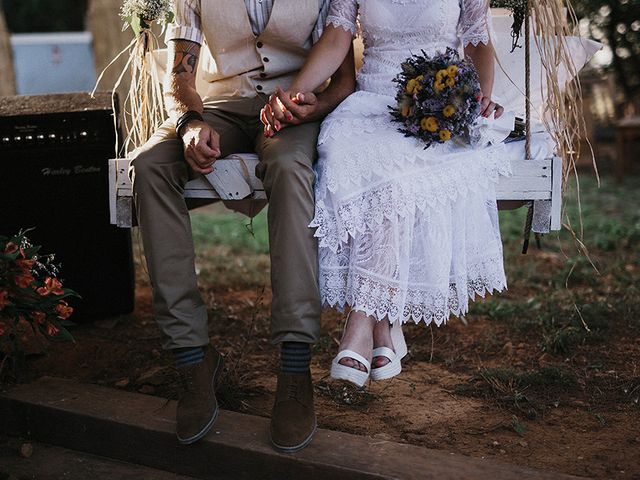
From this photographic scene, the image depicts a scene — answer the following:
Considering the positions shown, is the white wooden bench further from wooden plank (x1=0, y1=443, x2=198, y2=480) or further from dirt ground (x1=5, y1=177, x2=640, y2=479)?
wooden plank (x1=0, y1=443, x2=198, y2=480)

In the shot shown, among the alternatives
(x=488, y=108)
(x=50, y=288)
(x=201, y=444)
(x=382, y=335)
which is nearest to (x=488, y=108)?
(x=488, y=108)

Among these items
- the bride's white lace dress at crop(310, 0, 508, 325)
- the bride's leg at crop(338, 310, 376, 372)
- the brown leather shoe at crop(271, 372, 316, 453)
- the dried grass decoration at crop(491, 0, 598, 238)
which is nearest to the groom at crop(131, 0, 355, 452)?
the brown leather shoe at crop(271, 372, 316, 453)

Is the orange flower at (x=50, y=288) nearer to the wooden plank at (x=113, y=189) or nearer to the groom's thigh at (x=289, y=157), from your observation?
the wooden plank at (x=113, y=189)

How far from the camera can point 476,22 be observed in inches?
129

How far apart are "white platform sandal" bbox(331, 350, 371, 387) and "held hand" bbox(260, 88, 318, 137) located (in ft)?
2.87

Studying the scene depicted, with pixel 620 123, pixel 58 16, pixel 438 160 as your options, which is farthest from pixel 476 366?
pixel 58 16

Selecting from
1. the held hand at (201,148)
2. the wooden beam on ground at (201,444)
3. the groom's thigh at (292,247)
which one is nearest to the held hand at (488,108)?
the groom's thigh at (292,247)

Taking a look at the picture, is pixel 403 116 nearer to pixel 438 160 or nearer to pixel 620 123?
pixel 438 160

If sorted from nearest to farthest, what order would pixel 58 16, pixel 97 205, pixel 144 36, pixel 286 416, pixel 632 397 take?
1. pixel 286 416
2. pixel 632 397
3. pixel 144 36
4. pixel 97 205
5. pixel 58 16

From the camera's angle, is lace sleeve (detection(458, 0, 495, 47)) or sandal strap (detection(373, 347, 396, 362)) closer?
sandal strap (detection(373, 347, 396, 362))

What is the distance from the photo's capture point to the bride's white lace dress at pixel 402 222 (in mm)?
2848

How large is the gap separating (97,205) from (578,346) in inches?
93.5

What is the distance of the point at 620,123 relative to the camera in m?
10.5

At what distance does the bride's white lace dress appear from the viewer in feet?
9.34
